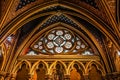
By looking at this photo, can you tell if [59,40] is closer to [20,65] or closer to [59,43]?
[59,43]

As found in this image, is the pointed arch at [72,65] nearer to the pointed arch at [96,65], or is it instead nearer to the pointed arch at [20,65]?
the pointed arch at [96,65]

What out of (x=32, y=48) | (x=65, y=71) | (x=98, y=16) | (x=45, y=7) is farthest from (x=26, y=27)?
(x=98, y=16)

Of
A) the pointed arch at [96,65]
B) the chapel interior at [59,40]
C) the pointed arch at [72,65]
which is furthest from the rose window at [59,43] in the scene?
the pointed arch at [96,65]

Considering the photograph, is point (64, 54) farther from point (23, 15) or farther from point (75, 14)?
point (23, 15)

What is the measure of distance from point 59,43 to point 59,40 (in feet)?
0.63

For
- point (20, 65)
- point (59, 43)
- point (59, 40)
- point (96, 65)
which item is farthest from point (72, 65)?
point (20, 65)

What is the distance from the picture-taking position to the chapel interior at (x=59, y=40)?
10.8 metres

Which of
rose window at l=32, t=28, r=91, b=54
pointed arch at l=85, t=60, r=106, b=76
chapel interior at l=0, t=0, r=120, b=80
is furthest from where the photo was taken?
rose window at l=32, t=28, r=91, b=54

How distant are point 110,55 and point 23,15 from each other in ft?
15.5

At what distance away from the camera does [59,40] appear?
43.6 ft

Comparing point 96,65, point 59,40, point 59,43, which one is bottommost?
point 96,65

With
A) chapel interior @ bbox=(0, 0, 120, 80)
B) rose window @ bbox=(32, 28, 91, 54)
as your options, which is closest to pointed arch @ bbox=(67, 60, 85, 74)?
chapel interior @ bbox=(0, 0, 120, 80)

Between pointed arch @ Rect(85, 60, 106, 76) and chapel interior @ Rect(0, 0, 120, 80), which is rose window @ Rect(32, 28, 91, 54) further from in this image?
pointed arch @ Rect(85, 60, 106, 76)

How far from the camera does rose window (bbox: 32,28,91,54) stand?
12930 mm
